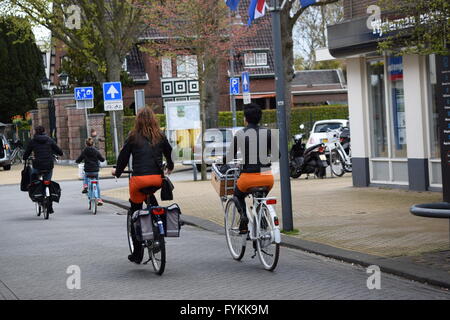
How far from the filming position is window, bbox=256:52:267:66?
6369 cm

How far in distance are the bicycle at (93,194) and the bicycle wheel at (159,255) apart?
360 inches

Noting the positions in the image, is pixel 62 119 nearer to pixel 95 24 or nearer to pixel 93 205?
pixel 95 24

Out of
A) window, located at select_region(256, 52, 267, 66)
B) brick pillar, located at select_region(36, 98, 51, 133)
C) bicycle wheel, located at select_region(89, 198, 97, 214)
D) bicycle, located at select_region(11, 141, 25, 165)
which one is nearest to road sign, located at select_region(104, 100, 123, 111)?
bicycle wheel, located at select_region(89, 198, 97, 214)

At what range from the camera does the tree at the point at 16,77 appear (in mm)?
65125

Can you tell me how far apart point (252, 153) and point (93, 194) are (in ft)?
Answer: 31.4

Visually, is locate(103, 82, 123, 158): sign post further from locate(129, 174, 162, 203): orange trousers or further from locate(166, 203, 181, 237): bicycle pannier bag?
locate(166, 203, 181, 237): bicycle pannier bag

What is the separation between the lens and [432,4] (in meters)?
11.2

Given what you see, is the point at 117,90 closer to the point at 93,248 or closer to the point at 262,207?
the point at 93,248

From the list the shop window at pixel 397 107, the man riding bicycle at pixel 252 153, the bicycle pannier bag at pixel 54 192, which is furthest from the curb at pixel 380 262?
the shop window at pixel 397 107

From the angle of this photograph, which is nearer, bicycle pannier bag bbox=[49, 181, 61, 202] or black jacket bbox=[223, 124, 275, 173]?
black jacket bbox=[223, 124, 275, 173]

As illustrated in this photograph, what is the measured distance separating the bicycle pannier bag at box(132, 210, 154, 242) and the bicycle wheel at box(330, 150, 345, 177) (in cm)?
1584

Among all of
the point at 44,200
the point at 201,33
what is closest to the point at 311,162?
the point at 201,33

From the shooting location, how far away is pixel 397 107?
19.7m
